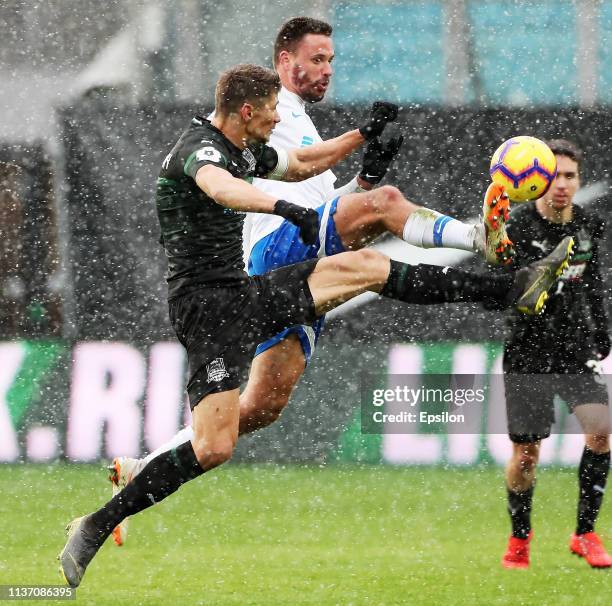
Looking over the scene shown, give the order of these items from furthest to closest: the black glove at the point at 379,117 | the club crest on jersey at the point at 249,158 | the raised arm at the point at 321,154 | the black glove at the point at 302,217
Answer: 1. the raised arm at the point at 321,154
2. the black glove at the point at 379,117
3. the club crest on jersey at the point at 249,158
4. the black glove at the point at 302,217

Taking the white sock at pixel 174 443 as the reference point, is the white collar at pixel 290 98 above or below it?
above

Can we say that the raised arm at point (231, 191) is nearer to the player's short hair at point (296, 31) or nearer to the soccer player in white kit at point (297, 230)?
the soccer player in white kit at point (297, 230)

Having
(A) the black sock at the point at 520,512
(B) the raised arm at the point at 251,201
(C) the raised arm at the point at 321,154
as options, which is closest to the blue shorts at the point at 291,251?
(C) the raised arm at the point at 321,154

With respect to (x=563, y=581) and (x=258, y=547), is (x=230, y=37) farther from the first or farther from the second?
(x=563, y=581)

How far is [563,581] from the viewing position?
6.04m

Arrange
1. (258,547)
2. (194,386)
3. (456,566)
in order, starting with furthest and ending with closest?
(258,547) → (456,566) → (194,386)

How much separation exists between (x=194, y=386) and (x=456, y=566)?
1.83 metres

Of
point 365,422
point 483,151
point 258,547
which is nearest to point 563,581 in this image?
point 258,547

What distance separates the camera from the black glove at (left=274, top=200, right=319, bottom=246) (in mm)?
4867

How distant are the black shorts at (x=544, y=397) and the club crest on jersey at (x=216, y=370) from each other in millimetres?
1678

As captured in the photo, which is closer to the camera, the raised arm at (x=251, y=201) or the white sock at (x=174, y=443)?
the raised arm at (x=251, y=201)

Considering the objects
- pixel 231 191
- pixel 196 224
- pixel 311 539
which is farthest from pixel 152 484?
pixel 311 539

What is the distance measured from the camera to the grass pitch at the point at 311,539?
5.86 metres

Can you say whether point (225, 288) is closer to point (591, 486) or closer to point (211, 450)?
point (211, 450)
